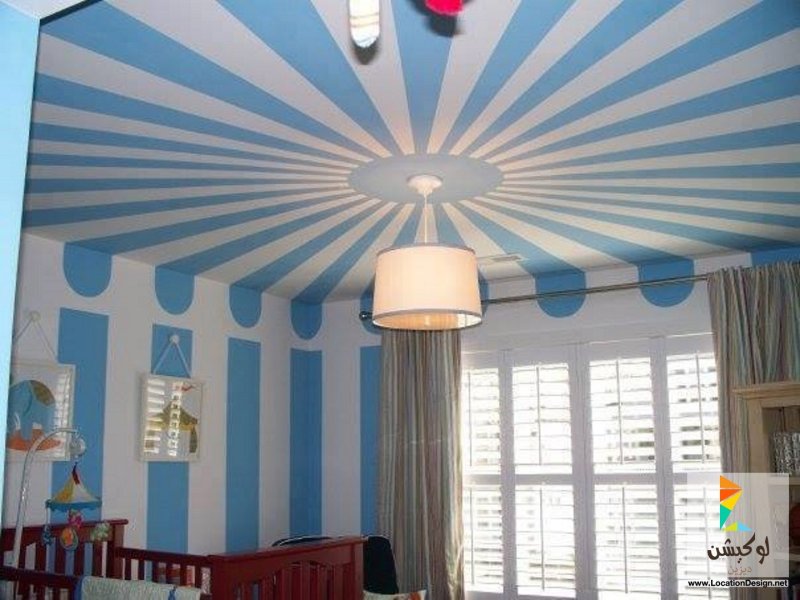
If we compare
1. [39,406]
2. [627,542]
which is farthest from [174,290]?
[627,542]

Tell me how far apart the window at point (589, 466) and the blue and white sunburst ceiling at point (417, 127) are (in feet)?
2.40

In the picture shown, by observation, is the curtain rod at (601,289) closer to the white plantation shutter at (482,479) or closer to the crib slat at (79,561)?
the white plantation shutter at (482,479)

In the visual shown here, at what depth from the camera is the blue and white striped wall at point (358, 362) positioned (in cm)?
432

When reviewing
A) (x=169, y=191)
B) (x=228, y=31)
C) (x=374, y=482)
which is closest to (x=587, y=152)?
(x=228, y=31)

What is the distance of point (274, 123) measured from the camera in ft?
→ 8.14

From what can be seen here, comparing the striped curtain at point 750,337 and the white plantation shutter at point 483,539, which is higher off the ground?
the striped curtain at point 750,337

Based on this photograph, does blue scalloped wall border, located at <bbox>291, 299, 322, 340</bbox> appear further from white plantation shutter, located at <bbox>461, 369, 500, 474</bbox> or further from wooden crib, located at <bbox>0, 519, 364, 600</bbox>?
wooden crib, located at <bbox>0, 519, 364, 600</bbox>

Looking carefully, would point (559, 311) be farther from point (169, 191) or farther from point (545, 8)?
point (545, 8)

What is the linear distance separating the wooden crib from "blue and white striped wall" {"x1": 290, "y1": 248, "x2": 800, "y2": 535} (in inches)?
53.3

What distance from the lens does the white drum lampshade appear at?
2676mm

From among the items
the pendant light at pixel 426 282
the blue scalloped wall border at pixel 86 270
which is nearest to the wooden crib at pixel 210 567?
the pendant light at pixel 426 282

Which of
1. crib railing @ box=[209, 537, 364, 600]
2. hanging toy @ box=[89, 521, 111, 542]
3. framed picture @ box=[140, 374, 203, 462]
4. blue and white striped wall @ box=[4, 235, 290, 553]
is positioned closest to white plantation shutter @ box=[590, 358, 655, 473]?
crib railing @ box=[209, 537, 364, 600]

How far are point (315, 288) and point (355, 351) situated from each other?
505mm

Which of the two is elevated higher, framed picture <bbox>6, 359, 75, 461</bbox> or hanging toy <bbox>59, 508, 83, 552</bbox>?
framed picture <bbox>6, 359, 75, 461</bbox>
